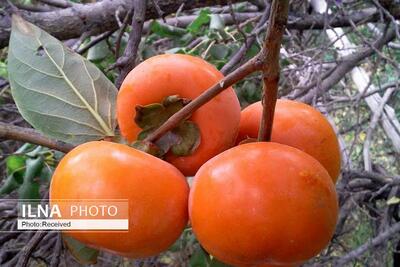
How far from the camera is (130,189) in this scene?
49 cm

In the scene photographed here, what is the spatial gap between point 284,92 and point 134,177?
1.39 metres

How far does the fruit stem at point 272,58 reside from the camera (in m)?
0.41

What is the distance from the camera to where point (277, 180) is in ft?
1.55

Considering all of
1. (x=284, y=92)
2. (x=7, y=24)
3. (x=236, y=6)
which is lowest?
(x=284, y=92)

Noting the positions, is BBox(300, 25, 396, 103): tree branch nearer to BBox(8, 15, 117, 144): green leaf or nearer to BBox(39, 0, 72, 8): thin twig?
BBox(39, 0, 72, 8): thin twig

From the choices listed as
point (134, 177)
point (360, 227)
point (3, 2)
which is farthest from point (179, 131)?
point (360, 227)

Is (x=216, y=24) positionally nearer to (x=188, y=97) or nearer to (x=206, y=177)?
(x=188, y=97)

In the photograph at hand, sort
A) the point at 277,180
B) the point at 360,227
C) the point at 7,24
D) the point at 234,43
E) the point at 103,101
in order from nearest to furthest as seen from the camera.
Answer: the point at 277,180, the point at 103,101, the point at 7,24, the point at 234,43, the point at 360,227

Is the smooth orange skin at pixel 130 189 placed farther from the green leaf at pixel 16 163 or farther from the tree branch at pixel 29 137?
the green leaf at pixel 16 163

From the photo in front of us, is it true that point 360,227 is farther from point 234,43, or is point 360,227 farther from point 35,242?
point 35,242

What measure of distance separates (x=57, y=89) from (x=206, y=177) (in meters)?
0.29

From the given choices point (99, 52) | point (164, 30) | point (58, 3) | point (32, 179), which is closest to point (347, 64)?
point (164, 30)

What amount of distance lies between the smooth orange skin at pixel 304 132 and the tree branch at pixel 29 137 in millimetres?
252

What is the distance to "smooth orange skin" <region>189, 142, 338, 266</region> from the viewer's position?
1.53ft
